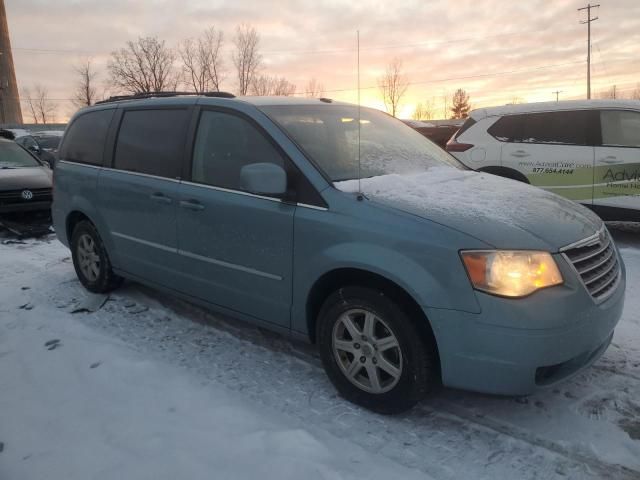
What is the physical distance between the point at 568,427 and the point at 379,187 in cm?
165

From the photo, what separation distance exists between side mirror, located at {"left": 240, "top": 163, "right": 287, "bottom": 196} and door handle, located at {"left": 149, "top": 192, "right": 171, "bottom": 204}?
3.39 ft

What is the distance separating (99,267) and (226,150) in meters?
2.07

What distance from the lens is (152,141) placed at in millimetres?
4145

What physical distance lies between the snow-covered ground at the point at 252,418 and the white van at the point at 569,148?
3.24 meters

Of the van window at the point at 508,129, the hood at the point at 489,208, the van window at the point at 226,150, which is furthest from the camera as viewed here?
the van window at the point at 508,129

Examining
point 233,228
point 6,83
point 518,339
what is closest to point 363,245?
point 518,339

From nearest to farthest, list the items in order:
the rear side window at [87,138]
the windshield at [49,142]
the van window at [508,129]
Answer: the rear side window at [87,138] < the van window at [508,129] < the windshield at [49,142]

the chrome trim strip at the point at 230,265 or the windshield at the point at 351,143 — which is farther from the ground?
the windshield at the point at 351,143

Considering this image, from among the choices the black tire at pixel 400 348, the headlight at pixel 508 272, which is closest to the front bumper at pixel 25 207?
the black tire at pixel 400 348

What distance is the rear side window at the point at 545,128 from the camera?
703 centimetres

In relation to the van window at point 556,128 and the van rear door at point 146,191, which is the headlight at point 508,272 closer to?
the van rear door at point 146,191

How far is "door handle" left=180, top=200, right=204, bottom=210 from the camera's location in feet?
11.9

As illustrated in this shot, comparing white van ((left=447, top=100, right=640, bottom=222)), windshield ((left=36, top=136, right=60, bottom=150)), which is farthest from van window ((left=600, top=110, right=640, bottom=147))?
windshield ((left=36, top=136, right=60, bottom=150))

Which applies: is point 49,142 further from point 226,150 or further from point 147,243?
point 226,150
